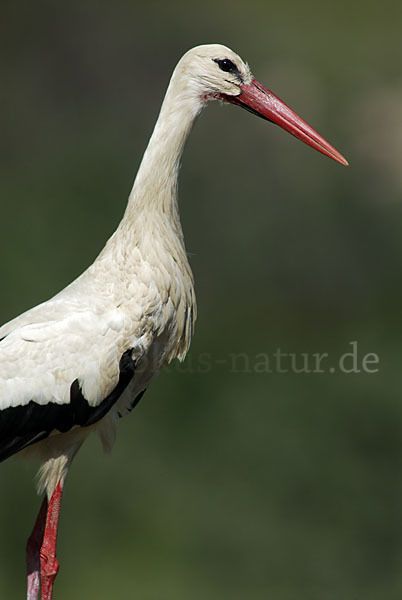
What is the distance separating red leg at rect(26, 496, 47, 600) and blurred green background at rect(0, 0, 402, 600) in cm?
133

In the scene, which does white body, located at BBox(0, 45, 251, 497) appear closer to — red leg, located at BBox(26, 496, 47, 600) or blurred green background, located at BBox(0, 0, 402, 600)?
red leg, located at BBox(26, 496, 47, 600)

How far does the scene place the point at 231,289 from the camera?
6836 mm

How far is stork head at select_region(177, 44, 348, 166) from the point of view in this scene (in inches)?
96.6

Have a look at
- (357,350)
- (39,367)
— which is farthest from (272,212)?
(39,367)

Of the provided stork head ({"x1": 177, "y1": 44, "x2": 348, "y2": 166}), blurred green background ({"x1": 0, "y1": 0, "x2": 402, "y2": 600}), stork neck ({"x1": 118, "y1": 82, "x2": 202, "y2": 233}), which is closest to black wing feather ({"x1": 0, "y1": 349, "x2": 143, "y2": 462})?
stork neck ({"x1": 118, "y1": 82, "x2": 202, "y2": 233})

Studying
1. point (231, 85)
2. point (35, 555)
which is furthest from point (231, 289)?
point (231, 85)

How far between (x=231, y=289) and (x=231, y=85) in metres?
4.39

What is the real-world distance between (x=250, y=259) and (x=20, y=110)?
8.51ft

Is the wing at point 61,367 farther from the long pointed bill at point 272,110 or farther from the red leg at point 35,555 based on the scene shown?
the long pointed bill at point 272,110

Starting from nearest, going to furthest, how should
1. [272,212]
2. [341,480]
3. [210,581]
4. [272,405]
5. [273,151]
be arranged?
[210,581] < [341,480] < [272,405] < [272,212] < [273,151]

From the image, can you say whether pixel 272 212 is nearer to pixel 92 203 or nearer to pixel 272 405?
pixel 92 203

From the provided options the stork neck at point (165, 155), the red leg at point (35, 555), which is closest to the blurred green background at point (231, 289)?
the stork neck at point (165, 155)

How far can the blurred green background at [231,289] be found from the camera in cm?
500

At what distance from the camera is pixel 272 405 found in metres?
5.80
